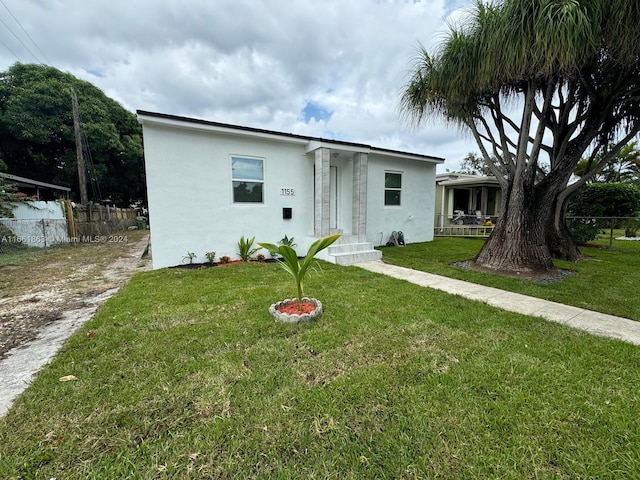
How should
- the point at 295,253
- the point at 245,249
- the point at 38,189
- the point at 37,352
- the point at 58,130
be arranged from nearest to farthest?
1. the point at 37,352
2. the point at 295,253
3. the point at 245,249
4. the point at 38,189
5. the point at 58,130

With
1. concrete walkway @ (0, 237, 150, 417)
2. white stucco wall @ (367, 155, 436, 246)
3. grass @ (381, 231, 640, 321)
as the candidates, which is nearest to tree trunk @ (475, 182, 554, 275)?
grass @ (381, 231, 640, 321)

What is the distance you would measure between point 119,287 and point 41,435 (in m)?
4.04

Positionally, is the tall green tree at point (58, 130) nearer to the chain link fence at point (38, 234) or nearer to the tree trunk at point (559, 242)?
the chain link fence at point (38, 234)

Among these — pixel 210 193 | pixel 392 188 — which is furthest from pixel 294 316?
pixel 392 188

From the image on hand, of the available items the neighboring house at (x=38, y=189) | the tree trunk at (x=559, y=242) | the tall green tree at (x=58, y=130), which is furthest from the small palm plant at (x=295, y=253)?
the tall green tree at (x=58, y=130)

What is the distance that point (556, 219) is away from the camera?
7.79 metres

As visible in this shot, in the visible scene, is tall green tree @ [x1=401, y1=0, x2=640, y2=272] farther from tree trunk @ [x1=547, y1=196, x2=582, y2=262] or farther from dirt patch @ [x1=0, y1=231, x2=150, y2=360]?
dirt patch @ [x1=0, y1=231, x2=150, y2=360]

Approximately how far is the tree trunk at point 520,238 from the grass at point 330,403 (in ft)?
10.2

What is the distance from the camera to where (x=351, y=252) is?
7.53 m

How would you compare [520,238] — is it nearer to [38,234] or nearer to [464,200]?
[464,200]

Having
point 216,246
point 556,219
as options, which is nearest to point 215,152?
point 216,246

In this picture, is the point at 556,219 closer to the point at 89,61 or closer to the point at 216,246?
the point at 216,246

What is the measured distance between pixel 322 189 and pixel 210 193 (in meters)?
2.87

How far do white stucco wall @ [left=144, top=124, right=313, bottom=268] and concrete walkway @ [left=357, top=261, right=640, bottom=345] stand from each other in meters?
3.61
